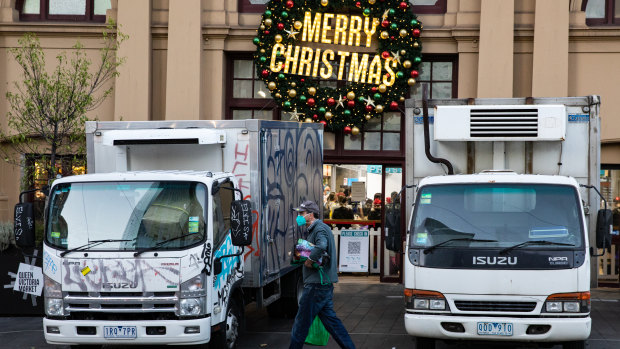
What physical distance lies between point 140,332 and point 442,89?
32.6 ft

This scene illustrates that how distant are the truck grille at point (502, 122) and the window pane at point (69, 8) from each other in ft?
33.8

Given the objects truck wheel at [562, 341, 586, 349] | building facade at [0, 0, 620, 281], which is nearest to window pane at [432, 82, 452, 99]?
building facade at [0, 0, 620, 281]

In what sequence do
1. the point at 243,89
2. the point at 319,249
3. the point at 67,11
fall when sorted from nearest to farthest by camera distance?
the point at 319,249 → the point at 243,89 → the point at 67,11

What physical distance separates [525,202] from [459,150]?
1476 millimetres

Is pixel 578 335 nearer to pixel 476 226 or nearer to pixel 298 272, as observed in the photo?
pixel 476 226

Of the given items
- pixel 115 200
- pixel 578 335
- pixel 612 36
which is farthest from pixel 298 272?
pixel 612 36

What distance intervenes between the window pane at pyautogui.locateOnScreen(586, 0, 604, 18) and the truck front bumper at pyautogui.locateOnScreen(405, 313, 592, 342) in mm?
9672

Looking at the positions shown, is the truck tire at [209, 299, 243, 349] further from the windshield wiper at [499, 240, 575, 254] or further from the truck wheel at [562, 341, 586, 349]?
the truck wheel at [562, 341, 586, 349]

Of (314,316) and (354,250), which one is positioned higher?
(314,316)

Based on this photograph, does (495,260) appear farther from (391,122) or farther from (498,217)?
(391,122)

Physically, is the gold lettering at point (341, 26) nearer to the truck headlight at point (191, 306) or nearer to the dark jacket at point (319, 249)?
the dark jacket at point (319, 249)

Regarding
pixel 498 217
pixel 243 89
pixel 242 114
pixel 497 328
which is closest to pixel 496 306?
pixel 497 328

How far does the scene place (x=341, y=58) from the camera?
1644cm

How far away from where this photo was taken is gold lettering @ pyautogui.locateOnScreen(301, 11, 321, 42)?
16328 millimetres
